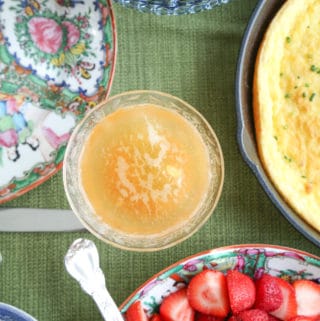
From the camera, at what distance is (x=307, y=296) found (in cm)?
104

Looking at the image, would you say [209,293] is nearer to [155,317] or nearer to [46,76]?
[155,317]

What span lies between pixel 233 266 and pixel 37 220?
1.03 feet

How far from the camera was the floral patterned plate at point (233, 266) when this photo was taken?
1.02 meters

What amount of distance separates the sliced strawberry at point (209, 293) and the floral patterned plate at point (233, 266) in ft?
0.05

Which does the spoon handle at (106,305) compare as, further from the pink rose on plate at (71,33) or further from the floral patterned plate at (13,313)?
the pink rose on plate at (71,33)

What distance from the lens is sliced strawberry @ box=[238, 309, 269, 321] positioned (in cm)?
101

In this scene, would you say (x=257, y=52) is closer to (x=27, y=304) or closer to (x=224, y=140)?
(x=224, y=140)

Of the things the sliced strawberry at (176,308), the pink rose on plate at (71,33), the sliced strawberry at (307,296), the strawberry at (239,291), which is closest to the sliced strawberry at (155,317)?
the sliced strawberry at (176,308)

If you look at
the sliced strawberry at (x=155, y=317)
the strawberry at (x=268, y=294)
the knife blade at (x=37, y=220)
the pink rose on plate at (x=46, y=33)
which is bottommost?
the sliced strawberry at (x=155, y=317)

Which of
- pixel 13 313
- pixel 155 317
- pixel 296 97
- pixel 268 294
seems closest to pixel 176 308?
pixel 155 317

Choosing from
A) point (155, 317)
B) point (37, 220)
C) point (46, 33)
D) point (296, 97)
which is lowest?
point (155, 317)

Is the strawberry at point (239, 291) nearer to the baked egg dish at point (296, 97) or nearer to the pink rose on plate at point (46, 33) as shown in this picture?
the baked egg dish at point (296, 97)

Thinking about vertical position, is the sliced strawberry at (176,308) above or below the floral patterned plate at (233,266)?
below

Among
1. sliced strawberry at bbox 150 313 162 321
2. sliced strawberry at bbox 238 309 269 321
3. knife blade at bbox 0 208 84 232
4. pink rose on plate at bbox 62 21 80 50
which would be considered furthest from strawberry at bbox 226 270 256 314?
→ pink rose on plate at bbox 62 21 80 50
